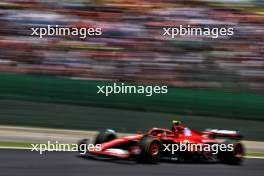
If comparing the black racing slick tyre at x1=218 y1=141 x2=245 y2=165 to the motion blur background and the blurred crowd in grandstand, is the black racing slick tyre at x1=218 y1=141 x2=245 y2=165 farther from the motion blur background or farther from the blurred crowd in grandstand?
the blurred crowd in grandstand

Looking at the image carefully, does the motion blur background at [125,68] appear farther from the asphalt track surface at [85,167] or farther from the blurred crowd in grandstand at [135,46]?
the asphalt track surface at [85,167]

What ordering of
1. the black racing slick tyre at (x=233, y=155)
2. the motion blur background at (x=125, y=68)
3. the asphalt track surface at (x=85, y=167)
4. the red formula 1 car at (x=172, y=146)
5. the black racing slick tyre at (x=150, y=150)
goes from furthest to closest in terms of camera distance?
the motion blur background at (x=125, y=68)
the black racing slick tyre at (x=233, y=155)
the red formula 1 car at (x=172, y=146)
the black racing slick tyre at (x=150, y=150)
the asphalt track surface at (x=85, y=167)

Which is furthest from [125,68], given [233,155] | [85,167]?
[85,167]

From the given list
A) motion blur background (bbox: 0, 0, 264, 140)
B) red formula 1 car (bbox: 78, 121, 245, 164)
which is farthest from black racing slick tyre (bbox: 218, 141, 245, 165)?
motion blur background (bbox: 0, 0, 264, 140)

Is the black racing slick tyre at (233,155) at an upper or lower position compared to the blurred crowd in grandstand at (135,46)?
lower

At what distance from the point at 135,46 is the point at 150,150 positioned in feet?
15.5

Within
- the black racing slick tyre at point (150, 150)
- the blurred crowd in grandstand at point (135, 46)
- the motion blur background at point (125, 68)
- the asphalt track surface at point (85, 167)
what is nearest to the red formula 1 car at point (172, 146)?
the black racing slick tyre at point (150, 150)

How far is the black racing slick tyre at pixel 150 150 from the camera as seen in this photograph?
7.11 metres

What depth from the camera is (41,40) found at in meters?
11.4

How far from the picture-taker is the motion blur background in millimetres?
10664

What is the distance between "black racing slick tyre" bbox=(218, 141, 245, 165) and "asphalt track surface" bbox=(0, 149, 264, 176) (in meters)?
0.15

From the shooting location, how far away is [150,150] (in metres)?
7.16

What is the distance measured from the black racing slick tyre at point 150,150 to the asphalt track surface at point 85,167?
0.33 feet

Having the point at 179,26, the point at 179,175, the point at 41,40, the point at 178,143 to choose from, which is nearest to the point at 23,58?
the point at 41,40
